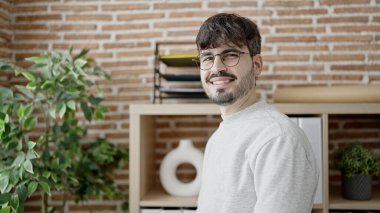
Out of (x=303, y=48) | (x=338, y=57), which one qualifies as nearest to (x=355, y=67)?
(x=338, y=57)

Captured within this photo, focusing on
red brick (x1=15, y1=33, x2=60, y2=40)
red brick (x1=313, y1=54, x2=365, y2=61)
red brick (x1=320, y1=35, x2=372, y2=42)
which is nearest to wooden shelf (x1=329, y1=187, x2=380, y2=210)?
red brick (x1=313, y1=54, x2=365, y2=61)

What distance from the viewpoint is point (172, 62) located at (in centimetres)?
221

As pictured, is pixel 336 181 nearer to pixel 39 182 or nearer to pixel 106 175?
pixel 106 175

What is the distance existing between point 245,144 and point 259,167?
0.39 ft

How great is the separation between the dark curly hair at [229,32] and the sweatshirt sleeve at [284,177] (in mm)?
378

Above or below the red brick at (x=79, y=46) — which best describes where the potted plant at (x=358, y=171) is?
below

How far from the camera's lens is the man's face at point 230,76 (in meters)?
1.30

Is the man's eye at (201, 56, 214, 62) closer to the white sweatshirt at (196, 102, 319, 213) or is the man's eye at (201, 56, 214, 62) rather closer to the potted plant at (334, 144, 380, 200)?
the white sweatshirt at (196, 102, 319, 213)

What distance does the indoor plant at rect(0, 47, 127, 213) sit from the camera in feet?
5.81

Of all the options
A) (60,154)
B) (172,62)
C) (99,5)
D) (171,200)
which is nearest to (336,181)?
(171,200)

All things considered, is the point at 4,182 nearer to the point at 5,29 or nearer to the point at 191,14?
the point at 5,29

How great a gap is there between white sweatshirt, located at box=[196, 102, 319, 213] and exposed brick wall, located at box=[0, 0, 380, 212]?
119cm

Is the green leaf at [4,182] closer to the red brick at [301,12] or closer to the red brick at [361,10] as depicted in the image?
the red brick at [301,12]

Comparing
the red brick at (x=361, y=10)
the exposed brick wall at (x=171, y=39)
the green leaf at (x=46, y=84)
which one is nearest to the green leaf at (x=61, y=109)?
the green leaf at (x=46, y=84)
